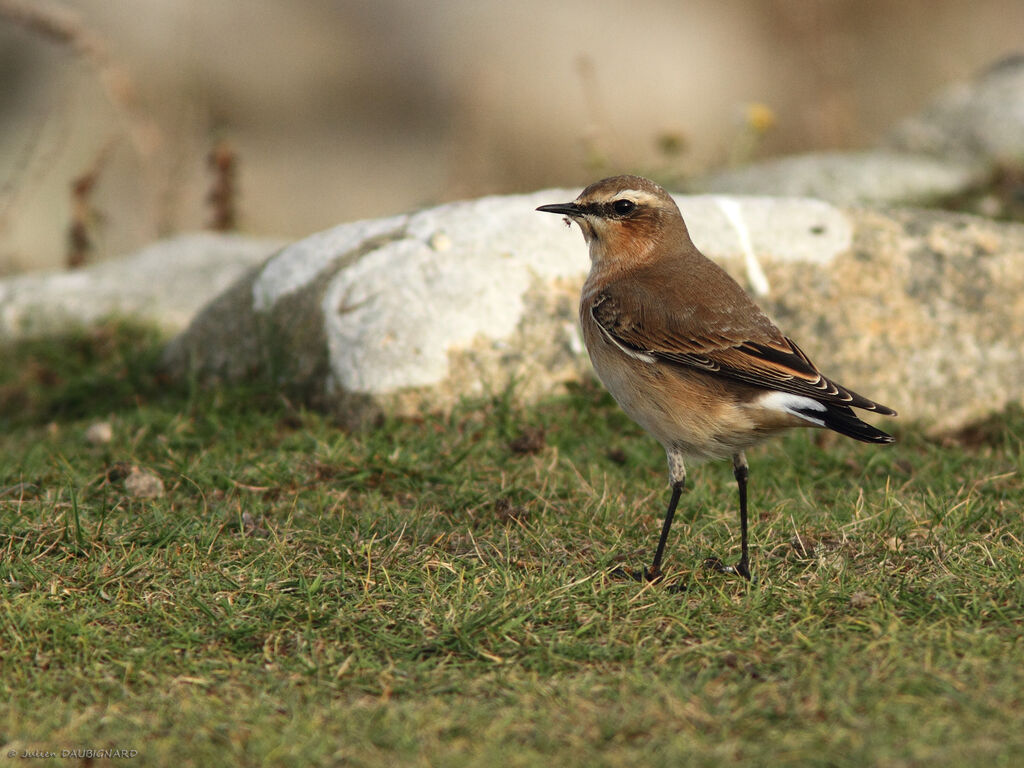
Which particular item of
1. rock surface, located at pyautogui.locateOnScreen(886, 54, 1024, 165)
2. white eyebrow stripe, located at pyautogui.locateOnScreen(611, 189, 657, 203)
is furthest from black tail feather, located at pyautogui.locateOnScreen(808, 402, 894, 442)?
rock surface, located at pyautogui.locateOnScreen(886, 54, 1024, 165)

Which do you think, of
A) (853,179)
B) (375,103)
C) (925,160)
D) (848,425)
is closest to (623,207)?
(848,425)

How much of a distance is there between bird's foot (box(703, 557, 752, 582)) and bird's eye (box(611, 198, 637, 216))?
78.2 inches

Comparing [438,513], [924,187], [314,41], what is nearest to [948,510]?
[438,513]

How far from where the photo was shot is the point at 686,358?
217 inches

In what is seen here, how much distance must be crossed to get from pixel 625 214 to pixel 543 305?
1.57 meters

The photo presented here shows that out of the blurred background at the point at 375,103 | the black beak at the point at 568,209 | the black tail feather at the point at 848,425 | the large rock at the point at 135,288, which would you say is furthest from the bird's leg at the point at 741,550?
the blurred background at the point at 375,103

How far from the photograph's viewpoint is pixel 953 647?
4289 mm

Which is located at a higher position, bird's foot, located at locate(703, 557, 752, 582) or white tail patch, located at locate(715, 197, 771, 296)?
white tail patch, located at locate(715, 197, 771, 296)

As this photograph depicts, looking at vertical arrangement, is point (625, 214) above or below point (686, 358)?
above

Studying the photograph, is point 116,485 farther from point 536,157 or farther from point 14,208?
point 536,157

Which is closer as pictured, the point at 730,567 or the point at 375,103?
the point at 730,567

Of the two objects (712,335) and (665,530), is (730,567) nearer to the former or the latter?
(665,530)

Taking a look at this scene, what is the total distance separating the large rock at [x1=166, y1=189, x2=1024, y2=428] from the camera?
7438mm

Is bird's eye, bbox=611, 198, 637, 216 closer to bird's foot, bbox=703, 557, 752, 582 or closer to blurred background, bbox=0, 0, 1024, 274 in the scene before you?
bird's foot, bbox=703, 557, 752, 582
